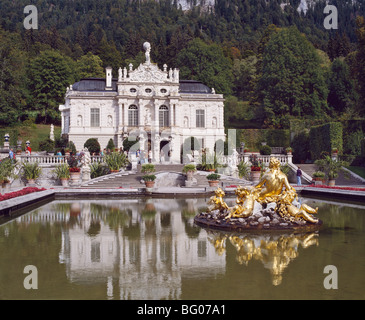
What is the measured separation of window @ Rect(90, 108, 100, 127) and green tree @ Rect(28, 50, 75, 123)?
13.3m

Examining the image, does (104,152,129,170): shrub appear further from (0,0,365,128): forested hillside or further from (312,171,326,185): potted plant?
(0,0,365,128): forested hillside

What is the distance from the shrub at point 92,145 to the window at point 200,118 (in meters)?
10.5

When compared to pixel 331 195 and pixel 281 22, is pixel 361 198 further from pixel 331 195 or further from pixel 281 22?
pixel 281 22

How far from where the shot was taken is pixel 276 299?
638cm

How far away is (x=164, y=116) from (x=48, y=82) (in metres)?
19.5

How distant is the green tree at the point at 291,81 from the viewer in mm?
50188

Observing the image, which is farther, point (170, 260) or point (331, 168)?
point (331, 168)

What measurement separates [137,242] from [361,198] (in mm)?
12072

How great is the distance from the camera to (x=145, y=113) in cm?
4588

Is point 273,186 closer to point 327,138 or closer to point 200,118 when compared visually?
point 327,138

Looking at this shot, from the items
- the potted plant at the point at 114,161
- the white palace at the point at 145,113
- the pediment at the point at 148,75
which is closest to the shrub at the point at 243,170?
the potted plant at the point at 114,161

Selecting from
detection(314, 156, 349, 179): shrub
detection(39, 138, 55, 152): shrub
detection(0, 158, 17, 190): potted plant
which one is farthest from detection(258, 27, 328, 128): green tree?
detection(0, 158, 17, 190): potted plant
